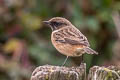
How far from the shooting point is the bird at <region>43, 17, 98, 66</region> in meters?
6.36

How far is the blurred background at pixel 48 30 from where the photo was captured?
8.74 m

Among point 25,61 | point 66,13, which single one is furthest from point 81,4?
point 25,61

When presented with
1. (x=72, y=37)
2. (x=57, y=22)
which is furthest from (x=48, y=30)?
(x=72, y=37)

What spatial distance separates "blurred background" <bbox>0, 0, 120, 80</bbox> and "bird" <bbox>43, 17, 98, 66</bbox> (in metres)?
1.85

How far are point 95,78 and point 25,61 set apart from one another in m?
4.39

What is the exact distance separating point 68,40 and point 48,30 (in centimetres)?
285

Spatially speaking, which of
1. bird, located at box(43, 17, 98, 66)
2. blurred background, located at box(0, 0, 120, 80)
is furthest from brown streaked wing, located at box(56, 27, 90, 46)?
blurred background, located at box(0, 0, 120, 80)

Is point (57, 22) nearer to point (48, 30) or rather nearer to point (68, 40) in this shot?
point (68, 40)

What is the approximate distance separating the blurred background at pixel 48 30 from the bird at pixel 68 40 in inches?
72.9

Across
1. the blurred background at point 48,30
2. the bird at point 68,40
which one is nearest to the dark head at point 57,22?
the bird at point 68,40

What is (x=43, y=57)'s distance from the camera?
28.2 feet

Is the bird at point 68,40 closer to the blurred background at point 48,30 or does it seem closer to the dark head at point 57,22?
the dark head at point 57,22

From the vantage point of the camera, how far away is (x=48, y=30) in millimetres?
9359

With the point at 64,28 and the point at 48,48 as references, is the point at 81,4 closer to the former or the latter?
the point at 48,48
